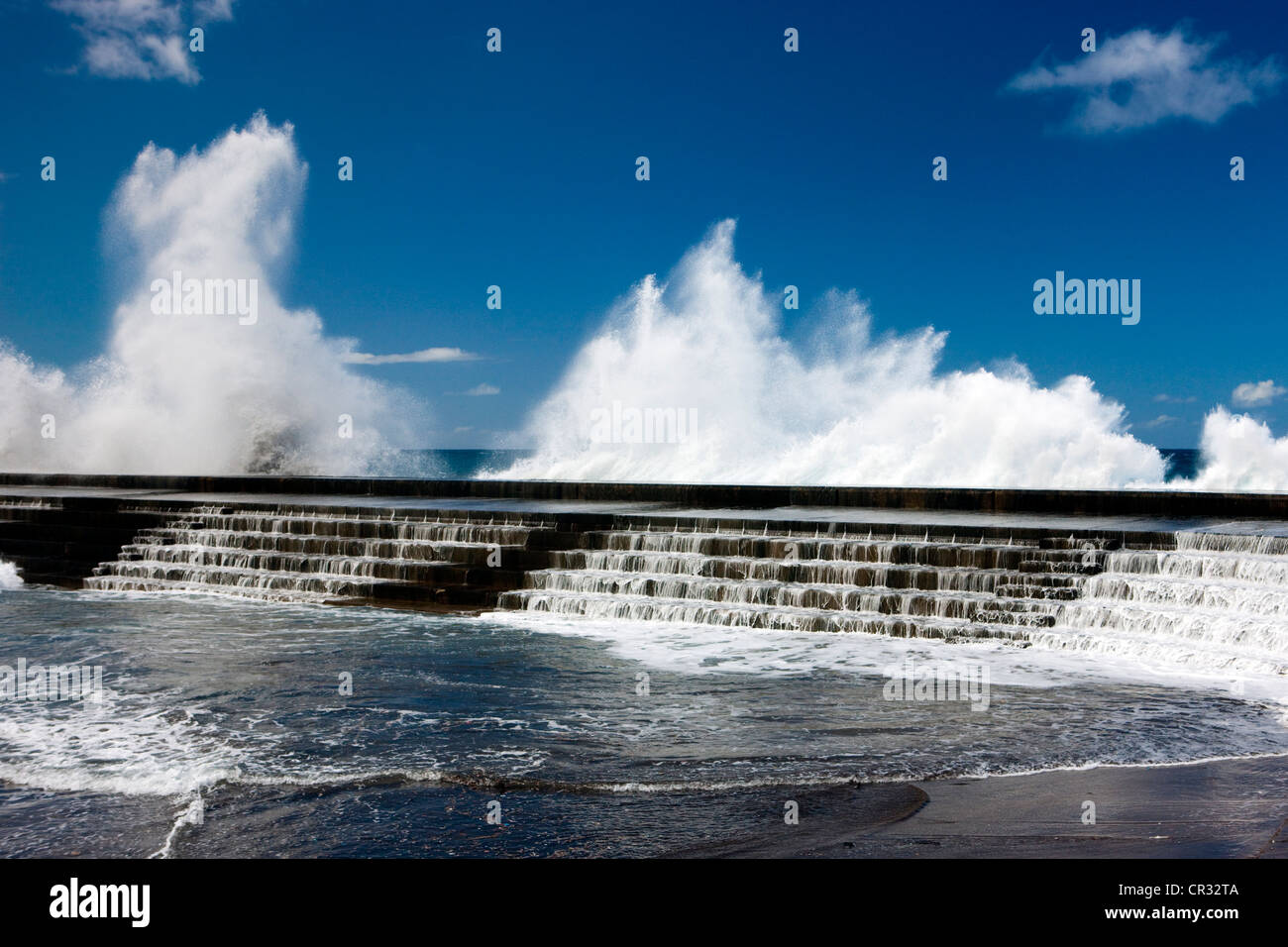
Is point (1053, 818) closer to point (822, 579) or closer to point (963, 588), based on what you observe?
point (963, 588)

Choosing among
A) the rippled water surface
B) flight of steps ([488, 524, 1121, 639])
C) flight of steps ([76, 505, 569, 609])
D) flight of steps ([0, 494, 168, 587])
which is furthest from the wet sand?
flight of steps ([0, 494, 168, 587])

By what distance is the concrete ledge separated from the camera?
39.4ft

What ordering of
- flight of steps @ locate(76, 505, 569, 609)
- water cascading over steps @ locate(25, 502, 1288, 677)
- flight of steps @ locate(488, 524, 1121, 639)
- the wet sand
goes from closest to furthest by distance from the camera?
the wet sand, water cascading over steps @ locate(25, 502, 1288, 677), flight of steps @ locate(488, 524, 1121, 639), flight of steps @ locate(76, 505, 569, 609)

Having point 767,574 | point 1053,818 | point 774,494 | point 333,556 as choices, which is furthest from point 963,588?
point 333,556

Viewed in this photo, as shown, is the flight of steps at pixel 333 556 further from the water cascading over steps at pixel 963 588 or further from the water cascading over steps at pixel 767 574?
the water cascading over steps at pixel 963 588

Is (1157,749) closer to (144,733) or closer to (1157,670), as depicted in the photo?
(1157,670)

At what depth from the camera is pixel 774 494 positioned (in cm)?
1414

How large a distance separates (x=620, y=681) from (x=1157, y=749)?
131 inches

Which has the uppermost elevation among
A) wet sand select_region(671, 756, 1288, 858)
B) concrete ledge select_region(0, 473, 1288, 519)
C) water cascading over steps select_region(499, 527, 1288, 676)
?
concrete ledge select_region(0, 473, 1288, 519)

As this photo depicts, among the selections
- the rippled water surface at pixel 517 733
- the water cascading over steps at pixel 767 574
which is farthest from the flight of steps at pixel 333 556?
the rippled water surface at pixel 517 733

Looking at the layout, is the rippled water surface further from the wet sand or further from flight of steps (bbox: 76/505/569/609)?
flight of steps (bbox: 76/505/569/609)

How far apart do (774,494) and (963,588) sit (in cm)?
503

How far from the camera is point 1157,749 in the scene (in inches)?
203

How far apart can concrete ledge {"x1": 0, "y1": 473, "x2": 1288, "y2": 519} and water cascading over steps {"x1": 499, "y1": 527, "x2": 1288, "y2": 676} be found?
304 centimetres
